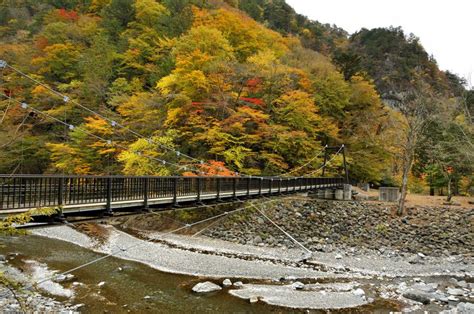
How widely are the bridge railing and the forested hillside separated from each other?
3151 mm

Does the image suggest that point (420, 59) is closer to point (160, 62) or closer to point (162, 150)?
point (160, 62)

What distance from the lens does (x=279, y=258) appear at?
12367 millimetres

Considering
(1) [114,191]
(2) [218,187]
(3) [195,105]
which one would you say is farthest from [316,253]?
(3) [195,105]

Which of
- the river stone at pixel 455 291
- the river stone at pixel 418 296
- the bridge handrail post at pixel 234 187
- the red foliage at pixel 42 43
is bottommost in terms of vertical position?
the river stone at pixel 455 291

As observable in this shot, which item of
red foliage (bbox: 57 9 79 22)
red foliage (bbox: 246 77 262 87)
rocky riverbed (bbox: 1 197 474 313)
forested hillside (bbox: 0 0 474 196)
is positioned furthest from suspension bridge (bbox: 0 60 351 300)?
red foliage (bbox: 57 9 79 22)

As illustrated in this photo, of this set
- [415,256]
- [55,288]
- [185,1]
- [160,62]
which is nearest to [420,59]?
[185,1]

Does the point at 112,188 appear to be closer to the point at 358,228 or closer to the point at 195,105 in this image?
the point at 195,105

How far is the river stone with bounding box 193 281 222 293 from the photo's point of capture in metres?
8.91

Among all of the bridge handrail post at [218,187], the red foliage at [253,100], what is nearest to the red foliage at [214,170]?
the red foliage at [253,100]

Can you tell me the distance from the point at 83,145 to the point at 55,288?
13823mm

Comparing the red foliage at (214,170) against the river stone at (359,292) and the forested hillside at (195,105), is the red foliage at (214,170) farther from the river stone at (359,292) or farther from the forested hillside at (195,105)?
the river stone at (359,292)

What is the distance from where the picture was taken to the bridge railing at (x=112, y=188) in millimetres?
5754

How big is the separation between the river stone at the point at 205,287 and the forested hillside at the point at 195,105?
23.2ft

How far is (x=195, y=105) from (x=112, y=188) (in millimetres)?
10993
